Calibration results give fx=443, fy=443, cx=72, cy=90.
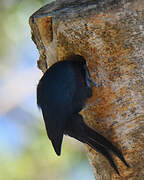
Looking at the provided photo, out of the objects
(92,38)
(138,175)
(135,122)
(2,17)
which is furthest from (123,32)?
(2,17)

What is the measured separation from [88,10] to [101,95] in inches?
24.1

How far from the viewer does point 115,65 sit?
3133 mm

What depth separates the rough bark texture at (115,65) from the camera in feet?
10.0

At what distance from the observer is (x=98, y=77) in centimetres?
320

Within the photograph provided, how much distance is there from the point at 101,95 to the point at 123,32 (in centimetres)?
47

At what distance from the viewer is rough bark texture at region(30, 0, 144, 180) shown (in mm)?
3057

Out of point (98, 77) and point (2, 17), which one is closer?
point (98, 77)

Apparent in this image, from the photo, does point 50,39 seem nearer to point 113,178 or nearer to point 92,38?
point 92,38

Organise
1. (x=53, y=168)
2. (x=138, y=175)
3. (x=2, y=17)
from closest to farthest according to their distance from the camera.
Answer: (x=138, y=175)
(x=53, y=168)
(x=2, y=17)

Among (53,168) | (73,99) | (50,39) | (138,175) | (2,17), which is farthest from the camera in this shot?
(2,17)

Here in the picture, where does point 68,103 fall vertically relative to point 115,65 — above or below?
below

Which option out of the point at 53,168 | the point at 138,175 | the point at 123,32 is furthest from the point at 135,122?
the point at 53,168

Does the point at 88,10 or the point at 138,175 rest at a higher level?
the point at 88,10

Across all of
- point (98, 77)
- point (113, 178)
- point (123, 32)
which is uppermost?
point (123, 32)
